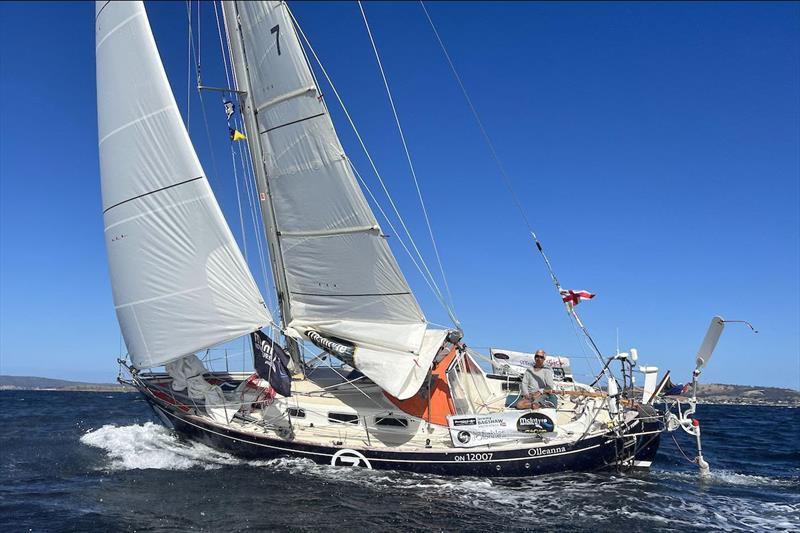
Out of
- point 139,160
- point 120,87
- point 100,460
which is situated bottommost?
point 100,460

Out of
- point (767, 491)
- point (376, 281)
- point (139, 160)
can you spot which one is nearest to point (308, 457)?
point (376, 281)

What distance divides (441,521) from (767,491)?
6.69 metres

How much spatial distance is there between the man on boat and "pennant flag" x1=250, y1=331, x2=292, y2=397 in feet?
16.9

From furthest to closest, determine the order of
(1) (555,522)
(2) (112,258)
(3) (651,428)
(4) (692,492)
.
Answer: (2) (112,258)
(3) (651,428)
(4) (692,492)
(1) (555,522)

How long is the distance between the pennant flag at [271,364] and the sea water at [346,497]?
62.1 inches

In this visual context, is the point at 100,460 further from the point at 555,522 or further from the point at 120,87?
→ the point at 555,522

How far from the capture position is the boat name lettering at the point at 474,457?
10.5 meters

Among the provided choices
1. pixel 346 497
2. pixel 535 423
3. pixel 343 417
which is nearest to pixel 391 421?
pixel 343 417

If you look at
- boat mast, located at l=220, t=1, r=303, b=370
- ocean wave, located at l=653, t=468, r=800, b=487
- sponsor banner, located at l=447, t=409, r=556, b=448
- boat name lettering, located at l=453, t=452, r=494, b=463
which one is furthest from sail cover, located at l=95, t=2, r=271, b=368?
ocean wave, located at l=653, t=468, r=800, b=487

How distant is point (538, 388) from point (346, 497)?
4824 mm

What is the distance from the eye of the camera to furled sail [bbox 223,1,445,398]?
41.3 ft

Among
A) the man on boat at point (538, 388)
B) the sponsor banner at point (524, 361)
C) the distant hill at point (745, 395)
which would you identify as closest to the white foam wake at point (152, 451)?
the man on boat at point (538, 388)

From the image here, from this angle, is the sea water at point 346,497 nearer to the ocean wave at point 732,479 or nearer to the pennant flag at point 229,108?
the ocean wave at point 732,479

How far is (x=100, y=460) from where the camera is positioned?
40.8 feet
